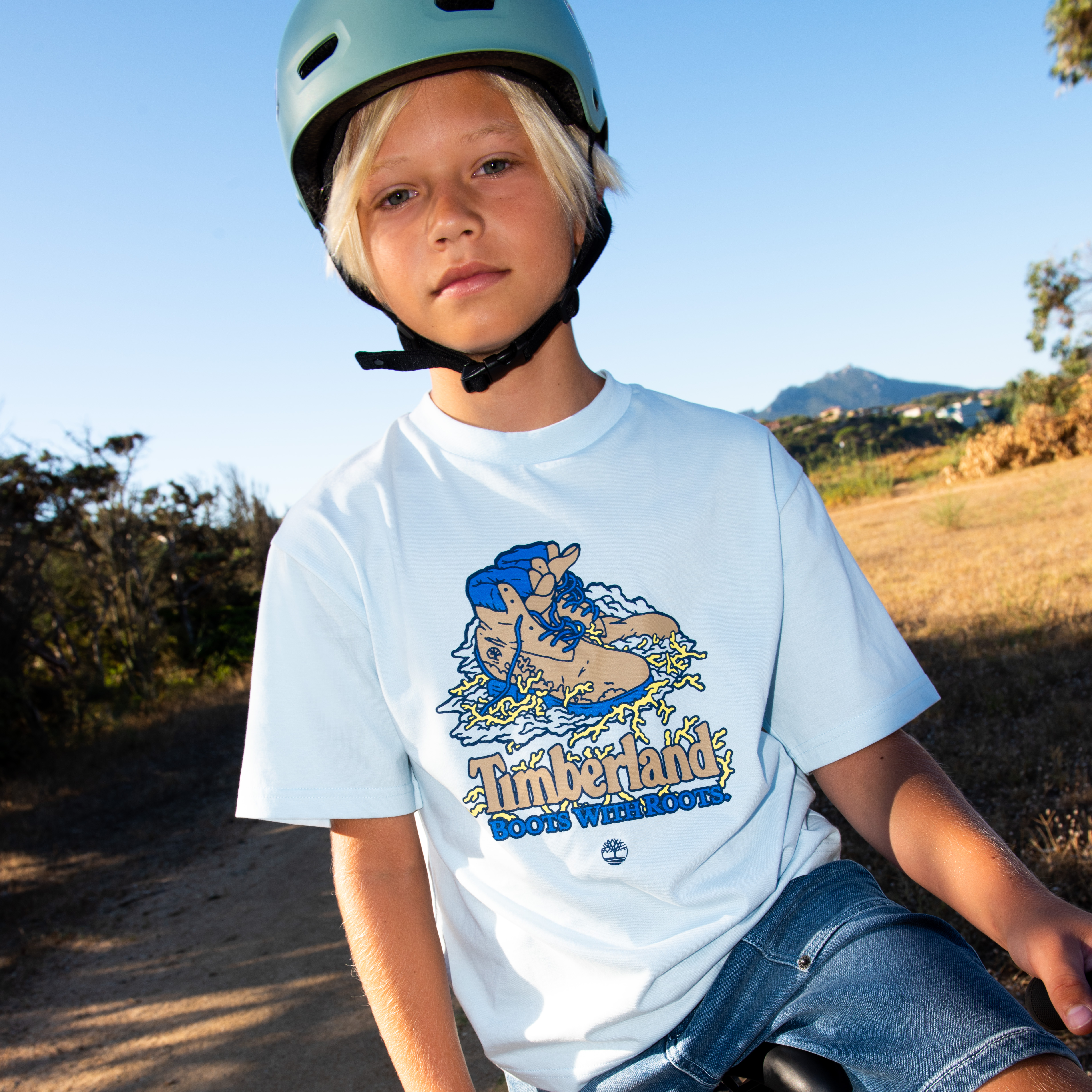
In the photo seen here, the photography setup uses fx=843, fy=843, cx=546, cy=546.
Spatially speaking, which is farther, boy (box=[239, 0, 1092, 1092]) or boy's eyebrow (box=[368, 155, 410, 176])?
boy's eyebrow (box=[368, 155, 410, 176])

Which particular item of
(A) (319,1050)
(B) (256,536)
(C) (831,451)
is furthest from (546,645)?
(C) (831,451)

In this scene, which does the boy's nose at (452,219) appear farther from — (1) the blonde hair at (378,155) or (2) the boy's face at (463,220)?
(1) the blonde hair at (378,155)

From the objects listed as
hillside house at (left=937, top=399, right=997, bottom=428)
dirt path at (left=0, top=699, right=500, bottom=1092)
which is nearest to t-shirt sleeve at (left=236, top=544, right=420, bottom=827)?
dirt path at (left=0, top=699, right=500, bottom=1092)

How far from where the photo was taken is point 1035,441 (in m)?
19.8

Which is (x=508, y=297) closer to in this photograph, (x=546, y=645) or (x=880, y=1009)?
(x=546, y=645)

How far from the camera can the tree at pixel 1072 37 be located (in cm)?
606

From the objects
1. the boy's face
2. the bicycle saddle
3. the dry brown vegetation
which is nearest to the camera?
the bicycle saddle

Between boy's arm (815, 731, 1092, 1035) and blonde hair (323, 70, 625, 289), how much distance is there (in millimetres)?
1089

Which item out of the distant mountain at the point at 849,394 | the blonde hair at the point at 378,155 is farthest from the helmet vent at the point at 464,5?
the distant mountain at the point at 849,394

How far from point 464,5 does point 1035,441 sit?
21699mm

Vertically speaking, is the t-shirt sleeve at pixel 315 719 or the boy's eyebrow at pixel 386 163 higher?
the boy's eyebrow at pixel 386 163

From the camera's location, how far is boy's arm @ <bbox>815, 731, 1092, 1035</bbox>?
0.98m

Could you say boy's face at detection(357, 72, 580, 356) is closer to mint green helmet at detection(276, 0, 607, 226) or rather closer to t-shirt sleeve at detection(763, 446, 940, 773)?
mint green helmet at detection(276, 0, 607, 226)

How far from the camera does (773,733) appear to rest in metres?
1.44
